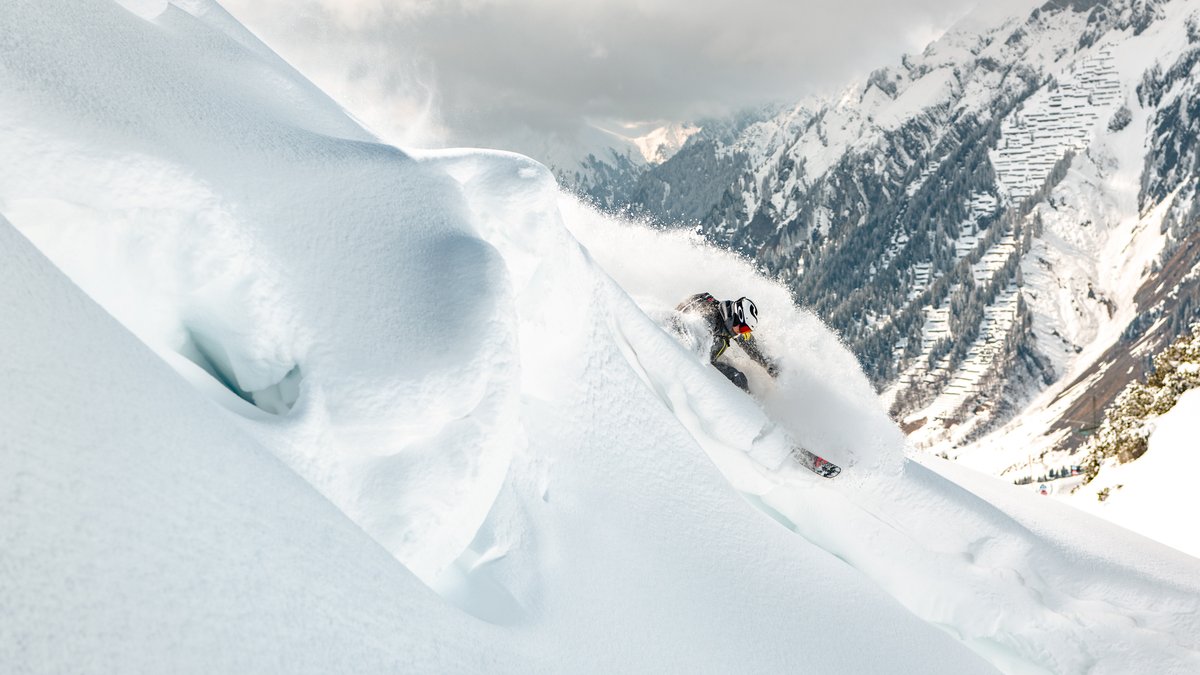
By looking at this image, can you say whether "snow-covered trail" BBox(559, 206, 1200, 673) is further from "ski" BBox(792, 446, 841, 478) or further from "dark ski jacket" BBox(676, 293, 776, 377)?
"dark ski jacket" BBox(676, 293, 776, 377)

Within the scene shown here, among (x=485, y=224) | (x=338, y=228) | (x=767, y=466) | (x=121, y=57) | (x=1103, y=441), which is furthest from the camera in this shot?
(x=1103, y=441)

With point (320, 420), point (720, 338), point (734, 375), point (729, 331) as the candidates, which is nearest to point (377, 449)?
point (320, 420)

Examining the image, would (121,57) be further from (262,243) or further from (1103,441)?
(1103,441)

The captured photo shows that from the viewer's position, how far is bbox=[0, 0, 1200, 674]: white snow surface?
3623mm

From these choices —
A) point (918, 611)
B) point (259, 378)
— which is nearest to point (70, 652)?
point (259, 378)

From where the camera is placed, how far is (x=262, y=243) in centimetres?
605

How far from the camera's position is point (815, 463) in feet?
37.1

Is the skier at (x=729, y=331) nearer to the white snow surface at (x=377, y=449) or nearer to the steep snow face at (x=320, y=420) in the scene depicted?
the white snow surface at (x=377, y=449)

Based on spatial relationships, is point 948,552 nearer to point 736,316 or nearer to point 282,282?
point 736,316

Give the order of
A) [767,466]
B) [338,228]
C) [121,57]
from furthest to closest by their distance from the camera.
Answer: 1. [767,466]
2. [121,57]
3. [338,228]

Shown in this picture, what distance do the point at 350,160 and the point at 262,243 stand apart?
1.66 m

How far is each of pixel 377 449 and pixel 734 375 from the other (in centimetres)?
809

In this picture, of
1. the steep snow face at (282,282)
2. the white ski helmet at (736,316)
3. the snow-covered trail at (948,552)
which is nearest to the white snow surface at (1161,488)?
the snow-covered trail at (948,552)

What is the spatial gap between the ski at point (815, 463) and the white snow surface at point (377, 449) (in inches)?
7.5
